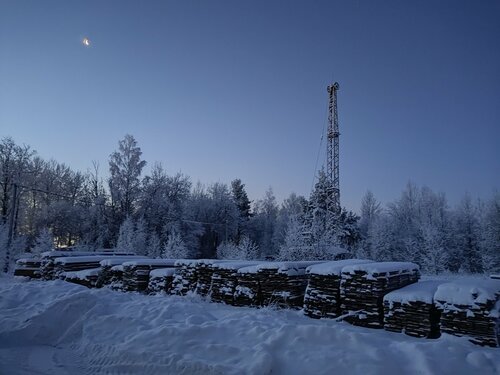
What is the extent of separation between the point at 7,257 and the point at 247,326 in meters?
21.8

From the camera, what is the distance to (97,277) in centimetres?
1398

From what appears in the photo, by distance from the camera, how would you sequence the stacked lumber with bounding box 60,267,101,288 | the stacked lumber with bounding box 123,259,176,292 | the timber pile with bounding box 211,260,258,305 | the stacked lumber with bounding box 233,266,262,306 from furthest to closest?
the stacked lumber with bounding box 60,267,101,288 < the stacked lumber with bounding box 123,259,176,292 < the timber pile with bounding box 211,260,258,305 < the stacked lumber with bounding box 233,266,262,306

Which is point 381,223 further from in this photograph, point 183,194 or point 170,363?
point 170,363

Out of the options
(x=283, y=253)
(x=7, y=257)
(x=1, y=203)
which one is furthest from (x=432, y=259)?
(x=1, y=203)

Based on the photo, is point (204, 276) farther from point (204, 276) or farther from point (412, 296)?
point (412, 296)

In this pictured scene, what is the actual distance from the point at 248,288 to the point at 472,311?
17.4 feet

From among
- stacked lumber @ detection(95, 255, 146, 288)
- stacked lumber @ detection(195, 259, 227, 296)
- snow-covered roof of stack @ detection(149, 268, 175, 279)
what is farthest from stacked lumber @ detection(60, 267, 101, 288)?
stacked lumber @ detection(195, 259, 227, 296)

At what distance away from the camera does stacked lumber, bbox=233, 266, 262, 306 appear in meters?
9.33

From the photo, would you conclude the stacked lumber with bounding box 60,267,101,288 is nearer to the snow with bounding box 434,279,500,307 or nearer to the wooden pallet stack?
the wooden pallet stack

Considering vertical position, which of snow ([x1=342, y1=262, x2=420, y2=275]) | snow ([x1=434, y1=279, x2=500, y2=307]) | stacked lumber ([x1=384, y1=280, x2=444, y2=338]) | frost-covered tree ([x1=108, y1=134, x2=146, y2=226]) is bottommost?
stacked lumber ([x1=384, y1=280, x2=444, y2=338])

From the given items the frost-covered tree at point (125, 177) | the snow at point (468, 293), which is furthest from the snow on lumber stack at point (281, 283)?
the frost-covered tree at point (125, 177)

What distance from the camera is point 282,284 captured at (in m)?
9.02

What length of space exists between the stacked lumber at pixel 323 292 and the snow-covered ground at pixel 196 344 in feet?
1.07

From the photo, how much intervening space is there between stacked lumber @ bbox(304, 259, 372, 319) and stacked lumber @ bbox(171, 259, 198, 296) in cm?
432
